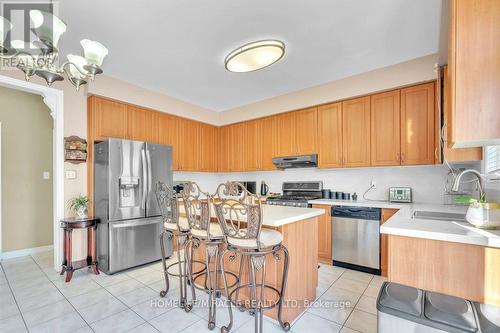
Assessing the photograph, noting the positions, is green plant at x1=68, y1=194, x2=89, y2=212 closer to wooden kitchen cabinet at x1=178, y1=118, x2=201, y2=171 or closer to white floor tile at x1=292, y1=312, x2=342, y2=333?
wooden kitchen cabinet at x1=178, y1=118, x2=201, y2=171

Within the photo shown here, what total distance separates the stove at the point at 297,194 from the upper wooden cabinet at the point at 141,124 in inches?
92.7

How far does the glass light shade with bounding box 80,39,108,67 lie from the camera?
1779 mm

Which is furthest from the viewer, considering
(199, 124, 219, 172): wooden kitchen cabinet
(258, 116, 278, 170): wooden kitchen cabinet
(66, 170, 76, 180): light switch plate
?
(199, 124, 219, 172): wooden kitchen cabinet

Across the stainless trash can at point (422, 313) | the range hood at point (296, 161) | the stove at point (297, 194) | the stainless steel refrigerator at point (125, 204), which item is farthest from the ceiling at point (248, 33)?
the stainless trash can at point (422, 313)

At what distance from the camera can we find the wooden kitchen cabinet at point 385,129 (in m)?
3.20

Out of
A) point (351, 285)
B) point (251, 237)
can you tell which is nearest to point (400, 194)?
point (351, 285)

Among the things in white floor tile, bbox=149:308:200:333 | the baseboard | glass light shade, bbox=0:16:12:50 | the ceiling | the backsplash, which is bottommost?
the baseboard

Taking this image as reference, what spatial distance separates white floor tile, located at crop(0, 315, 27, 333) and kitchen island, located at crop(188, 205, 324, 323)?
1743mm

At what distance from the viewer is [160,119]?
4.22m

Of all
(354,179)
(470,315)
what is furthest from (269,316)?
(354,179)

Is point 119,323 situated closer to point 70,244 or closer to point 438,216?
point 70,244

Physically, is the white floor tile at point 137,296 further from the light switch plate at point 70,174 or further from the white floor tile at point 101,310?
the light switch plate at point 70,174

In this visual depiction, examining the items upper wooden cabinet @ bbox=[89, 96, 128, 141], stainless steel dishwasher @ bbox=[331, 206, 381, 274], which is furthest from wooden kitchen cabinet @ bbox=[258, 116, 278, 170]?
upper wooden cabinet @ bbox=[89, 96, 128, 141]

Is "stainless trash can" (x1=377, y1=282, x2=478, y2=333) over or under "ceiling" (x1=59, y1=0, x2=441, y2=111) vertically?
under
